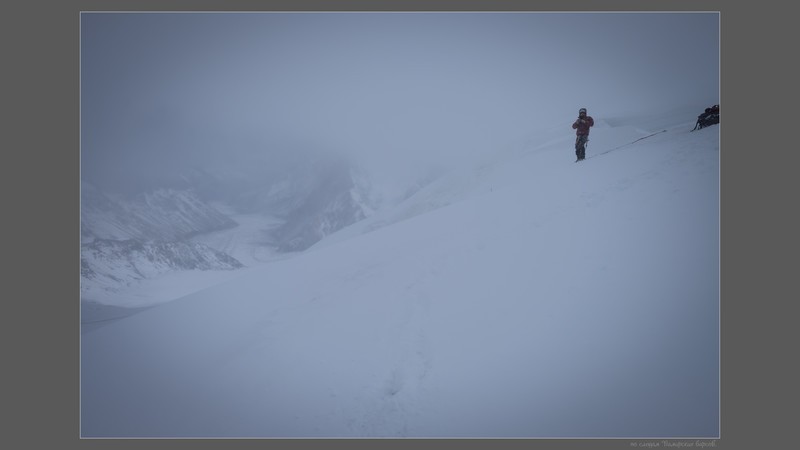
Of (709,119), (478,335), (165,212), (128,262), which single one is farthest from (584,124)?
(165,212)

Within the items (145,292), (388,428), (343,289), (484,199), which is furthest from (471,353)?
(145,292)

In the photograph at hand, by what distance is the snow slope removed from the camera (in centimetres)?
527

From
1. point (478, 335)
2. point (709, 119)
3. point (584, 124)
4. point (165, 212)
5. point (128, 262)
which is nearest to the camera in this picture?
point (478, 335)

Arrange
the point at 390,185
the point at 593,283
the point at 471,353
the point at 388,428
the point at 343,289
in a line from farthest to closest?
the point at 390,185 < the point at 343,289 < the point at 593,283 < the point at 471,353 < the point at 388,428

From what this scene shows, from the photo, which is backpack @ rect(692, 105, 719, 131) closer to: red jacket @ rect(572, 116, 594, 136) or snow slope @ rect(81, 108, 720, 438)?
snow slope @ rect(81, 108, 720, 438)

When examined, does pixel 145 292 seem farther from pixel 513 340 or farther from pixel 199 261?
pixel 513 340

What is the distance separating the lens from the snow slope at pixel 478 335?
5266 millimetres

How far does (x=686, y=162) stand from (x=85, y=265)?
2272 inches

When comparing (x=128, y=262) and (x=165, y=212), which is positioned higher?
(x=165, y=212)

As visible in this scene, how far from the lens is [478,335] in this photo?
5973mm

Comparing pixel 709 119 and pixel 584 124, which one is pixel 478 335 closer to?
pixel 584 124

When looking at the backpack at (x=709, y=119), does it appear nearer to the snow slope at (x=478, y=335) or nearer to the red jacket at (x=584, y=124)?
the snow slope at (x=478, y=335)

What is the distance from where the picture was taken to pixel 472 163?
27.2 m

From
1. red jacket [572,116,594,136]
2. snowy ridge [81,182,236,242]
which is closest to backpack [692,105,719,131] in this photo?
red jacket [572,116,594,136]
